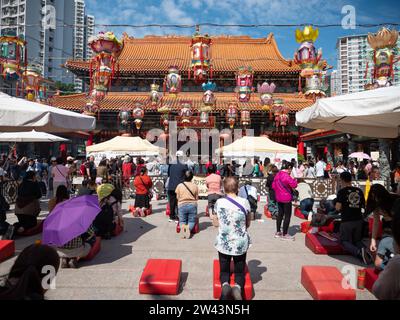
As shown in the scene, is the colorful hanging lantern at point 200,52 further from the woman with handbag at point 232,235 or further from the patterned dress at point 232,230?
the patterned dress at point 232,230

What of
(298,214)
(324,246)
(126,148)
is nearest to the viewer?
(324,246)

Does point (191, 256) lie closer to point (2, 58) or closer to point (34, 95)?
point (2, 58)

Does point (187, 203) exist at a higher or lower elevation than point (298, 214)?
higher

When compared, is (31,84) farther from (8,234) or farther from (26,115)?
(26,115)

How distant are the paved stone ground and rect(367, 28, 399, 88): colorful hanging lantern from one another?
332 inches

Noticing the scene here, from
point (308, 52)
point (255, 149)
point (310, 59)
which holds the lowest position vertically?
point (255, 149)

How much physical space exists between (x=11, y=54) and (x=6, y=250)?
35.3 ft

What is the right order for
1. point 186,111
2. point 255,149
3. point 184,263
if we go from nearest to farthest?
point 184,263 < point 255,149 < point 186,111

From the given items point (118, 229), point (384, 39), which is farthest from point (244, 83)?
point (118, 229)

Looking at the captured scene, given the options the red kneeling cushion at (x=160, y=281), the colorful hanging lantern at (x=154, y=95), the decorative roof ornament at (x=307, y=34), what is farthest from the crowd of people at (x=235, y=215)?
the colorful hanging lantern at (x=154, y=95)

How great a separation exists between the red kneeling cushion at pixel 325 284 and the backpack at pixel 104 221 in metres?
3.89

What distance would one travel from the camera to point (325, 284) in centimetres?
336

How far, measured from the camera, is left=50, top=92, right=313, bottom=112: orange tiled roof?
66.4 ft

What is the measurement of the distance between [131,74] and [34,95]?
328 inches
